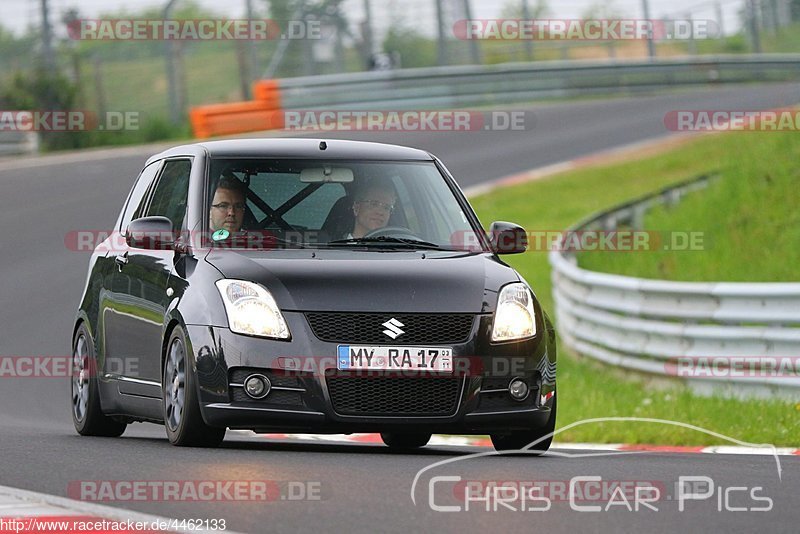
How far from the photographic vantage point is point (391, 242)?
9266 millimetres

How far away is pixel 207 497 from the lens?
6887 mm

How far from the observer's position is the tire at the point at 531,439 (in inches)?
358

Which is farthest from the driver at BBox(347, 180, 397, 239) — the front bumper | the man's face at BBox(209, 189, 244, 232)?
the front bumper

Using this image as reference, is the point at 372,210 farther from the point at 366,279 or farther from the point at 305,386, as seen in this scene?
the point at 305,386

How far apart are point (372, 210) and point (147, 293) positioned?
1292mm

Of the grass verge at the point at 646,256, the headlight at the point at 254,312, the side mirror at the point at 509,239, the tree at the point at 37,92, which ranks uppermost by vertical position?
the tree at the point at 37,92

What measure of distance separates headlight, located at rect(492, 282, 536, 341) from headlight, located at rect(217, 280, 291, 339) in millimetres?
1078

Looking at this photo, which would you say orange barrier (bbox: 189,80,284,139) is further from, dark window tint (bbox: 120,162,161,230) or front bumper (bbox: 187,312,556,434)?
front bumper (bbox: 187,312,556,434)

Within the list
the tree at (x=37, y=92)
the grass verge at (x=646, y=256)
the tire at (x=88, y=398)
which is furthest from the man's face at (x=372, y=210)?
the tree at (x=37, y=92)

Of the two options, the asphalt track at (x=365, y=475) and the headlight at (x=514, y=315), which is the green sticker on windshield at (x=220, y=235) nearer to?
the asphalt track at (x=365, y=475)

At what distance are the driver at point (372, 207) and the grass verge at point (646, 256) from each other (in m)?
2.87

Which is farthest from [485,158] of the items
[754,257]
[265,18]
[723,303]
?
[723,303]

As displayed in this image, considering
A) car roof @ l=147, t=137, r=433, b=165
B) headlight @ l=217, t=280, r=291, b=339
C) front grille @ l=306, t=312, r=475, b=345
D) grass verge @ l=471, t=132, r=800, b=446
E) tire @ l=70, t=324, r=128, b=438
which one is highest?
car roof @ l=147, t=137, r=433, b=165

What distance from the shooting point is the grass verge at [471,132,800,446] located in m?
11.8
